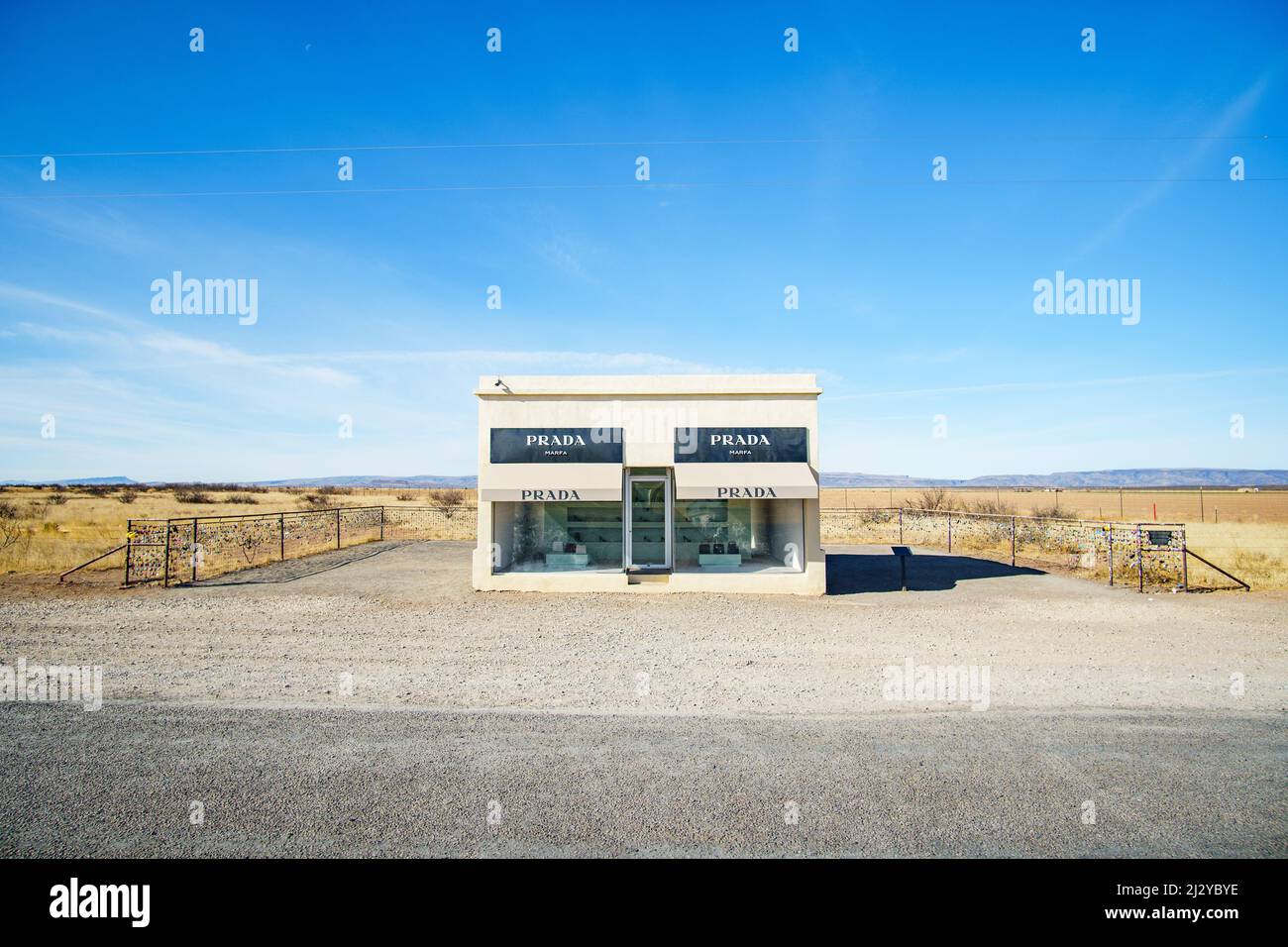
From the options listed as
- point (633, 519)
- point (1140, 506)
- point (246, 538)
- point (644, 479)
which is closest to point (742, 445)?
point (644, 479)

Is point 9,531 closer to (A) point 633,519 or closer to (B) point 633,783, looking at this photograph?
(A) point 633,519

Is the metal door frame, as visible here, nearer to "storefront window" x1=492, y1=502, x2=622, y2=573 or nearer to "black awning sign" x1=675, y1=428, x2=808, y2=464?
"storefront window" x1=492, y1=502, x2=622, y2=573

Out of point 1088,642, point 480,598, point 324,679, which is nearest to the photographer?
point 324,679

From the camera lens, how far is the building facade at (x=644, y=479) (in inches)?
545

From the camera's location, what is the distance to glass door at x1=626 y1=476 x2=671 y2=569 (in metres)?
14.3

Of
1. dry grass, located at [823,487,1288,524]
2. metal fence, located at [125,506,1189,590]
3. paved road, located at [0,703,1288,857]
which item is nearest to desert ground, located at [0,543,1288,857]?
paved road, located at [0,703,1288,857]

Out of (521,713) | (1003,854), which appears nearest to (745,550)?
(521,713)

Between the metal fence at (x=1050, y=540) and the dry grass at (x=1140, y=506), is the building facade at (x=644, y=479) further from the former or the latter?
the dry grass at (x=1140, y=506)

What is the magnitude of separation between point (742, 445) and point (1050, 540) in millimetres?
16345

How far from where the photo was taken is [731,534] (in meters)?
14.6

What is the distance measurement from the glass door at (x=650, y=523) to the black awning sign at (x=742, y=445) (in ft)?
3.22

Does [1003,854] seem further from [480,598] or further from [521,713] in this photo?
[480,598]
